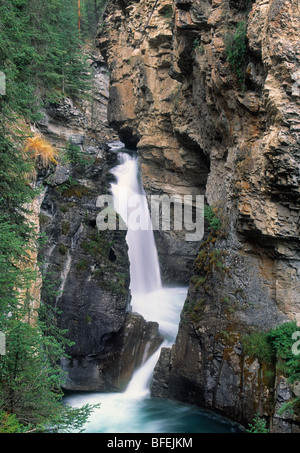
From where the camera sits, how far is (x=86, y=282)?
1398cm

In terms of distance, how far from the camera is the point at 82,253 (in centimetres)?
1451

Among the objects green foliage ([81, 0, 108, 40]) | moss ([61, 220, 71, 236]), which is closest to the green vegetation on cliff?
moss ([61, 220, 71, 236])

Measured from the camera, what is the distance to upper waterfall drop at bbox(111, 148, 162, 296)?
709 inches

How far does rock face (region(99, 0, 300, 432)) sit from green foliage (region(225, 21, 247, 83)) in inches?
2.7

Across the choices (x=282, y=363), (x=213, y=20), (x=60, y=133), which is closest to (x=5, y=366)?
(x=282, y=363)

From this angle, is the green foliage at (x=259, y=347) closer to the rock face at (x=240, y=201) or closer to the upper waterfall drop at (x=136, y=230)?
the rock face at (x=240, y=201)

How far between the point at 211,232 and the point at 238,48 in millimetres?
6106

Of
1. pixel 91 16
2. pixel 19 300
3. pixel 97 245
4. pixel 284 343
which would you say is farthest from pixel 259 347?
pixel 91 16

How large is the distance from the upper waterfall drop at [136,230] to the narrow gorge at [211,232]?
0.69m

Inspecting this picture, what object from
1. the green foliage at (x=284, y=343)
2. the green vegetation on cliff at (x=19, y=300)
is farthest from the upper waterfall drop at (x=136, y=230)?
the green foliage at (x=284, y=343)

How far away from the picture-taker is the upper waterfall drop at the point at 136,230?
59.1 feet

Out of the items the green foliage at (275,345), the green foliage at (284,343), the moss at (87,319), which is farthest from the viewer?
the moss at (87,319)

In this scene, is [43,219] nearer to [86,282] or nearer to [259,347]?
[86,282]

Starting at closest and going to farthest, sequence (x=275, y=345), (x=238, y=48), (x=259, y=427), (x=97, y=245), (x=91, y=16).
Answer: (x=259, y=427) → (x=275, y=345) → (x=238, y=48) → (x=97, y=245) → (x=91, y=16)
